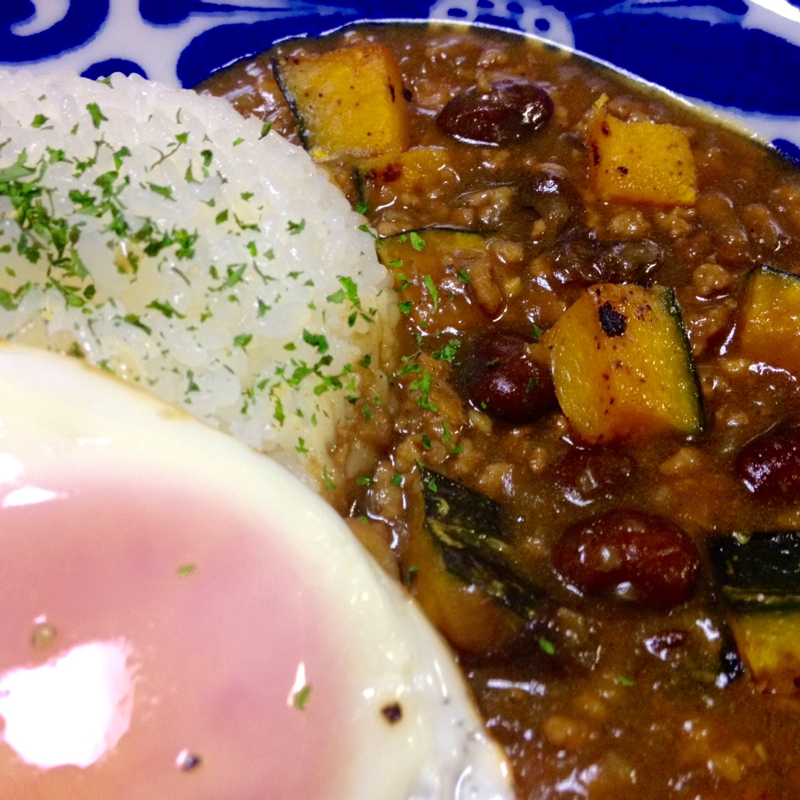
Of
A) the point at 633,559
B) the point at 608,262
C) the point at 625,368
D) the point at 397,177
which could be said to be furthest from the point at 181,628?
the point at 397,177

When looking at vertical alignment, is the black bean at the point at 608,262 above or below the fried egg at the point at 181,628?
above

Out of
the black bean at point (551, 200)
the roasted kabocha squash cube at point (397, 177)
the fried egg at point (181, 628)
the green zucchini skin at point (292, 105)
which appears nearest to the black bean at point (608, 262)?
the black bean at point (551, 200)

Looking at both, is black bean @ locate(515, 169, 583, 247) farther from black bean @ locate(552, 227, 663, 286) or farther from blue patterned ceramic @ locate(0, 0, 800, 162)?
blue patterned ceramic @ locate(0, 0, 800, 162)

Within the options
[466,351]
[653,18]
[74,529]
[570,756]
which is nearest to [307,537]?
[74,529]

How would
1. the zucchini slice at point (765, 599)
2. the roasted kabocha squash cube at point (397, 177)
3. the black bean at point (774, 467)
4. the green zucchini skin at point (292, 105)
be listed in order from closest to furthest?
the zucchini slice at point (765, 599)
the black bean at point (774, 467)
the roasted kabocha squash cube at point (397, 177)
the green zucchini skin at point (292, 105)

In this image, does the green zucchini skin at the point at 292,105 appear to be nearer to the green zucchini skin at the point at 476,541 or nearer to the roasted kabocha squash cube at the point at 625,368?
the roasted kabocha squash cube at the point at 625,368

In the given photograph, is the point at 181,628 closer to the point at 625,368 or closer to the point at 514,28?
the point at 625,368
